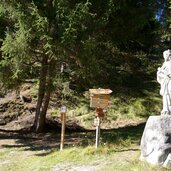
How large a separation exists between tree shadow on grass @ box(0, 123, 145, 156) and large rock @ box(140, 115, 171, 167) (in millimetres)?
2622

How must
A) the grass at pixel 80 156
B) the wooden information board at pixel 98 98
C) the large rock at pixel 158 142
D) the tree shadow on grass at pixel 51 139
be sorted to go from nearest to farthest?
the large rock at pixel 158 142 < the grass at pixel 80 156 < the wooden information board at pixel 98 98 < the tree shadow on grass at pixel 51 139

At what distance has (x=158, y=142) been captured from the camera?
9852mm

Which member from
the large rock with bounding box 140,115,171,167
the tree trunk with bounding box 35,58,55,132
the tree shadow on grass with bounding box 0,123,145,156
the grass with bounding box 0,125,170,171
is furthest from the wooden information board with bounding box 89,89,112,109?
the tree trunk with bounding box 35,58,55,132

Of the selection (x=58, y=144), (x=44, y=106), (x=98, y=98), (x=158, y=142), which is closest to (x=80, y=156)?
(x=98, y=98)

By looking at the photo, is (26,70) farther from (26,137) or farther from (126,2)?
(126,2)

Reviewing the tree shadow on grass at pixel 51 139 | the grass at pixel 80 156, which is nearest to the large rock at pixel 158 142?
the grass at pixel 80 156

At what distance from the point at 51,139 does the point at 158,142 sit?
19.8 ft

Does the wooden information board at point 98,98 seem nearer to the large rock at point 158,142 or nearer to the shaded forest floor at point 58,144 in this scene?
the shaded forest floor at point 58,144

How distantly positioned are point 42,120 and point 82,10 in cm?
498

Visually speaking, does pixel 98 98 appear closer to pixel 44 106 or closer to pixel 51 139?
pixel 51 139

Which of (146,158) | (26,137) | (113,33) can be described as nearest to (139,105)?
(113,33)

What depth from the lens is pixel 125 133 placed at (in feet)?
50.2

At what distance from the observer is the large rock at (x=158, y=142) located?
382 inches

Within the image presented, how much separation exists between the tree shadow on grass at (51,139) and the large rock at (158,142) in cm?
262
